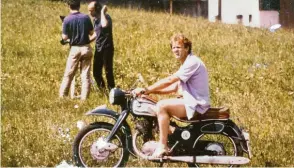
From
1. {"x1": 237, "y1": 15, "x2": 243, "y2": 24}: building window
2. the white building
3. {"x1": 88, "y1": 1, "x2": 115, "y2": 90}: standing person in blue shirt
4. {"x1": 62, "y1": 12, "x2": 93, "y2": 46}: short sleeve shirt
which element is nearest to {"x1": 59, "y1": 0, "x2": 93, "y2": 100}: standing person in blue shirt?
{"x1": 62, "y1": 12, "x2": 93, "y2": 46}: short sleeve shirt

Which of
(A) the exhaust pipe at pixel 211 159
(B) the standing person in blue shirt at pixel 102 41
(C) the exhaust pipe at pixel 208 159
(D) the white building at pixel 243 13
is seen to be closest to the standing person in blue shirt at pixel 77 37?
(B) the standing person in blue shirt at pixel 102 41

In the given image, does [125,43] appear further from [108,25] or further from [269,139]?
[269,139]

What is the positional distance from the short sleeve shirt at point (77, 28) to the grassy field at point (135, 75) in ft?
3.24

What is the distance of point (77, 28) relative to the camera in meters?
7.55

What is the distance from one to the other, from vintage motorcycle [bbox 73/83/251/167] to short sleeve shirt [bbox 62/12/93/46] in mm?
2658

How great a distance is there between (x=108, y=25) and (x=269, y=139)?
3425 mm

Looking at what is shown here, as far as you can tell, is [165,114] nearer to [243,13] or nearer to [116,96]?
[116,96]

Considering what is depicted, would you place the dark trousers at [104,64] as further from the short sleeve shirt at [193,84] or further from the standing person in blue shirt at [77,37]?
the short sleeve shirt at [193,84]

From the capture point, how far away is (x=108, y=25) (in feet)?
26.1

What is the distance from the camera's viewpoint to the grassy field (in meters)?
5.69

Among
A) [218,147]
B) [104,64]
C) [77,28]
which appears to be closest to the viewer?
[218,147]

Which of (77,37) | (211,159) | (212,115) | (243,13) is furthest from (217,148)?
(243,13)

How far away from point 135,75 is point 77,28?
6.16 ft

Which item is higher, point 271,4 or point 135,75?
point 271,4
